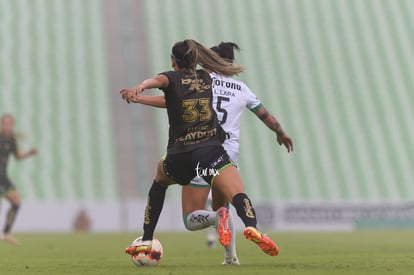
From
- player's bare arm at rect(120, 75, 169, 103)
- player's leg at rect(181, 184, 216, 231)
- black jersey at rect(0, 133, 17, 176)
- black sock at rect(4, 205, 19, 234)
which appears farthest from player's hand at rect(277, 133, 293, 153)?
black jersey at rect(0, 133, 17, 176)

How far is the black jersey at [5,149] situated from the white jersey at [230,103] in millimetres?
7944

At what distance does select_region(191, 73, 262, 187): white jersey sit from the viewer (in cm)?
848

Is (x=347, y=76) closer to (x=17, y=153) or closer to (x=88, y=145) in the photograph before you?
(x=88, y=145)

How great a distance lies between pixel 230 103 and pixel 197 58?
721 millimetres

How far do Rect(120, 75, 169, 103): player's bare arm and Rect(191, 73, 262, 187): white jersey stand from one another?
27.1 inches

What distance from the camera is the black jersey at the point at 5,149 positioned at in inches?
632

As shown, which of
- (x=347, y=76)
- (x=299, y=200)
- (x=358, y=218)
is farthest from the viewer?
(x=347, y=76)

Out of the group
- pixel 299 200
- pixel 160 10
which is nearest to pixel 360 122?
pixel 299 200

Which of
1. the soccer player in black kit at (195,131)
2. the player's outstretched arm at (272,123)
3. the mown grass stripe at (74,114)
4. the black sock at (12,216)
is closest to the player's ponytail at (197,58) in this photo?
the soccer player in black kit at (195,131)

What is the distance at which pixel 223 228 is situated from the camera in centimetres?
748

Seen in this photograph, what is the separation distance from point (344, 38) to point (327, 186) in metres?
7.09

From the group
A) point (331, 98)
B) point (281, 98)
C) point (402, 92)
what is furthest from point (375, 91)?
point (281, 98)

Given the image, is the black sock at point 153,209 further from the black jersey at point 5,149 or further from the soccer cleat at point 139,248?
the black jersey at point 5,149

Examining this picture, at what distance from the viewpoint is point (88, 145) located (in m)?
26.9
